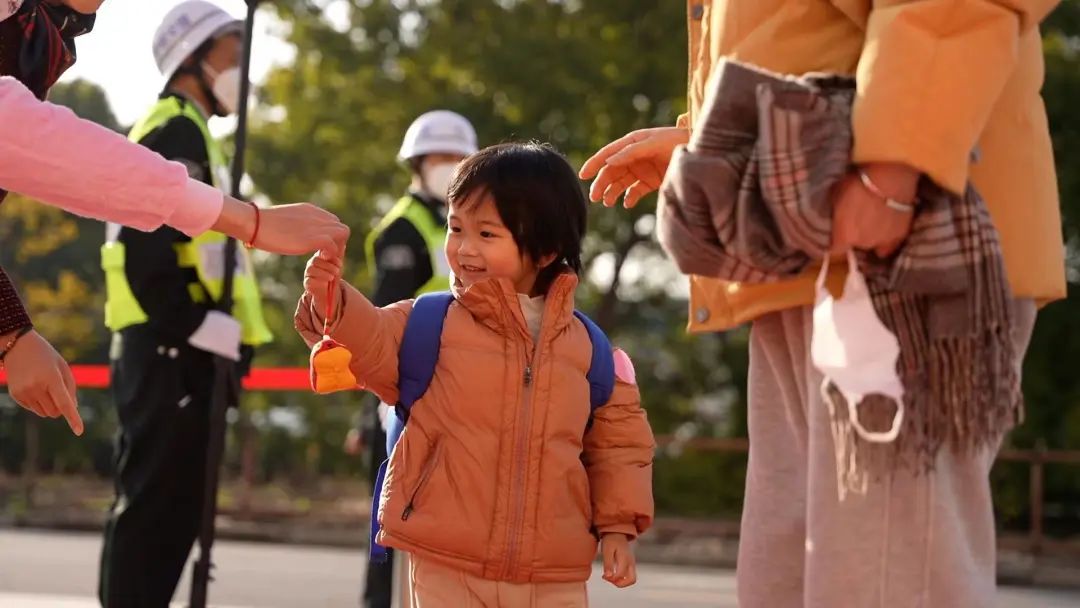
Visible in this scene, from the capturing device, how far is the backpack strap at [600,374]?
373 centimetres

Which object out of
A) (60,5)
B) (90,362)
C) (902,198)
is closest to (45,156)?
(60,5)

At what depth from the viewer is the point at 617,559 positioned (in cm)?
367

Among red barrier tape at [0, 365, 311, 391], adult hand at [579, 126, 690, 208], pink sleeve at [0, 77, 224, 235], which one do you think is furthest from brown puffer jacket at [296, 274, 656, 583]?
red barrier tape at [0, 365, 311, 391]

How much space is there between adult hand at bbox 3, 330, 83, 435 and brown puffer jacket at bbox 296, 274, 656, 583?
1.56 feet

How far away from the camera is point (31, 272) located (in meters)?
18.5

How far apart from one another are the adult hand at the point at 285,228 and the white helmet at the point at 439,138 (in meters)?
3.74

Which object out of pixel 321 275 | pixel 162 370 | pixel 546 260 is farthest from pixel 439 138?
pixel 321 275

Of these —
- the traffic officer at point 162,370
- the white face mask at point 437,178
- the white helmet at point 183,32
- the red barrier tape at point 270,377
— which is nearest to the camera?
the traffic officer at point 162,370

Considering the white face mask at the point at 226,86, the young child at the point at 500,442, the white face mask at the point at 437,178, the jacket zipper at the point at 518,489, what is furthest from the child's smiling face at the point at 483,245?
the white face mask at the point at 437,178

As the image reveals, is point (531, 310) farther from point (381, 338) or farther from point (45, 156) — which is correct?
point (45, 156)

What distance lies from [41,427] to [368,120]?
455cm

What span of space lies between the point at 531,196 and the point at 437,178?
125 inches

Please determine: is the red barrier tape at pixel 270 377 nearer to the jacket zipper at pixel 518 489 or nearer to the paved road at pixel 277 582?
the paved road at pixel 277 582

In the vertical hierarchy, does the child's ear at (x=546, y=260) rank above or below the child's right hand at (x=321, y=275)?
above
